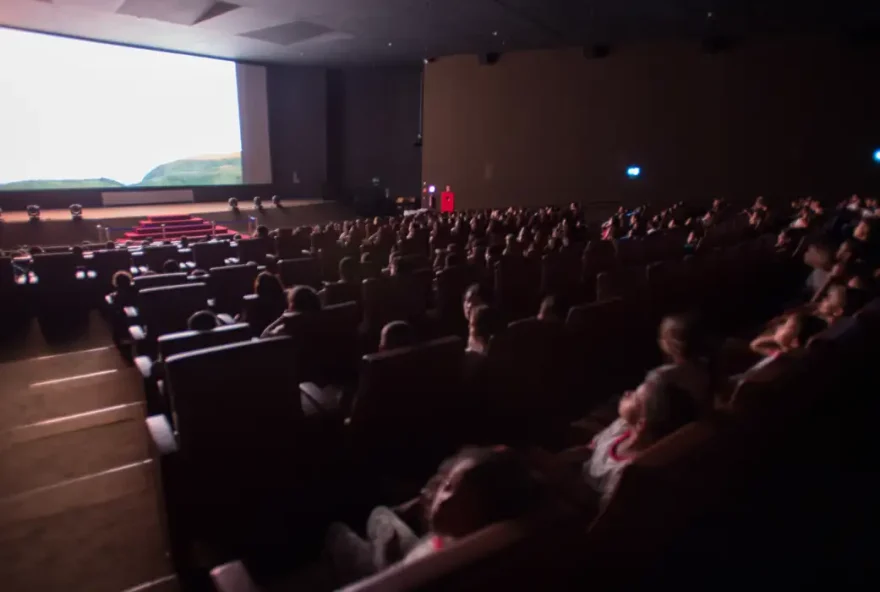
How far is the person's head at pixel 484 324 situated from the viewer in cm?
264

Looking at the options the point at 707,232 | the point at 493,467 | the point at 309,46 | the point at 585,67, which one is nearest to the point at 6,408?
the point at 493,467

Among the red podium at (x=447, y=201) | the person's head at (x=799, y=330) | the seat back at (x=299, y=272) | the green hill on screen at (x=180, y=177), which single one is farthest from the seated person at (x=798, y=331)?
the green hill on screen at (x=180, y=177)

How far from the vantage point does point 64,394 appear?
351 cm

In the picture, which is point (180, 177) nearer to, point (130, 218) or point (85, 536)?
point (130, 218)

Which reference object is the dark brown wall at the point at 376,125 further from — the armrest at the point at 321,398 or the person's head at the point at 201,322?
the armrest at the point at 321,398

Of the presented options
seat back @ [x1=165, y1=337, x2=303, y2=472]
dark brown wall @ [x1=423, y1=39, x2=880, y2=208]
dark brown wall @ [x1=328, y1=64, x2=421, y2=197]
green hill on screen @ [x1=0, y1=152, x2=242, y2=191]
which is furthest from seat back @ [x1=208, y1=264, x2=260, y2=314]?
dark brown wall @ [x1=328, y1=64, x2=421, y2=197]

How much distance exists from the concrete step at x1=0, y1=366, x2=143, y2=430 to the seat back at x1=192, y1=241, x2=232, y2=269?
203cm

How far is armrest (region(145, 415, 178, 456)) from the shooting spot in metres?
1.96

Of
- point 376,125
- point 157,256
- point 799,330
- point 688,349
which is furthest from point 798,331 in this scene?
point 376,125

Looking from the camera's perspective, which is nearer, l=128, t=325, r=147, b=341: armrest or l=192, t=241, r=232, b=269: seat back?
l=128, t=325, r=147, b=341: armrest

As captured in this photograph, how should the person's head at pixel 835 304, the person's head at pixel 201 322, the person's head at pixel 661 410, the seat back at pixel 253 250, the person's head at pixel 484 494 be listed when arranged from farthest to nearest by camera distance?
the seat back at pixel 253 250, the person's head at pixel 835 304, the person's head at pixel 201 322, the person's head at pixel 661 410, the person's head at pixel 484 494

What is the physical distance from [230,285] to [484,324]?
253 cm

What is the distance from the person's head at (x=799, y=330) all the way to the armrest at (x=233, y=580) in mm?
2203

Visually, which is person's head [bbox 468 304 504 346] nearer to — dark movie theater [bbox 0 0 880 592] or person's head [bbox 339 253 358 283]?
dark movie theater [bbox 0 0 880 592]
